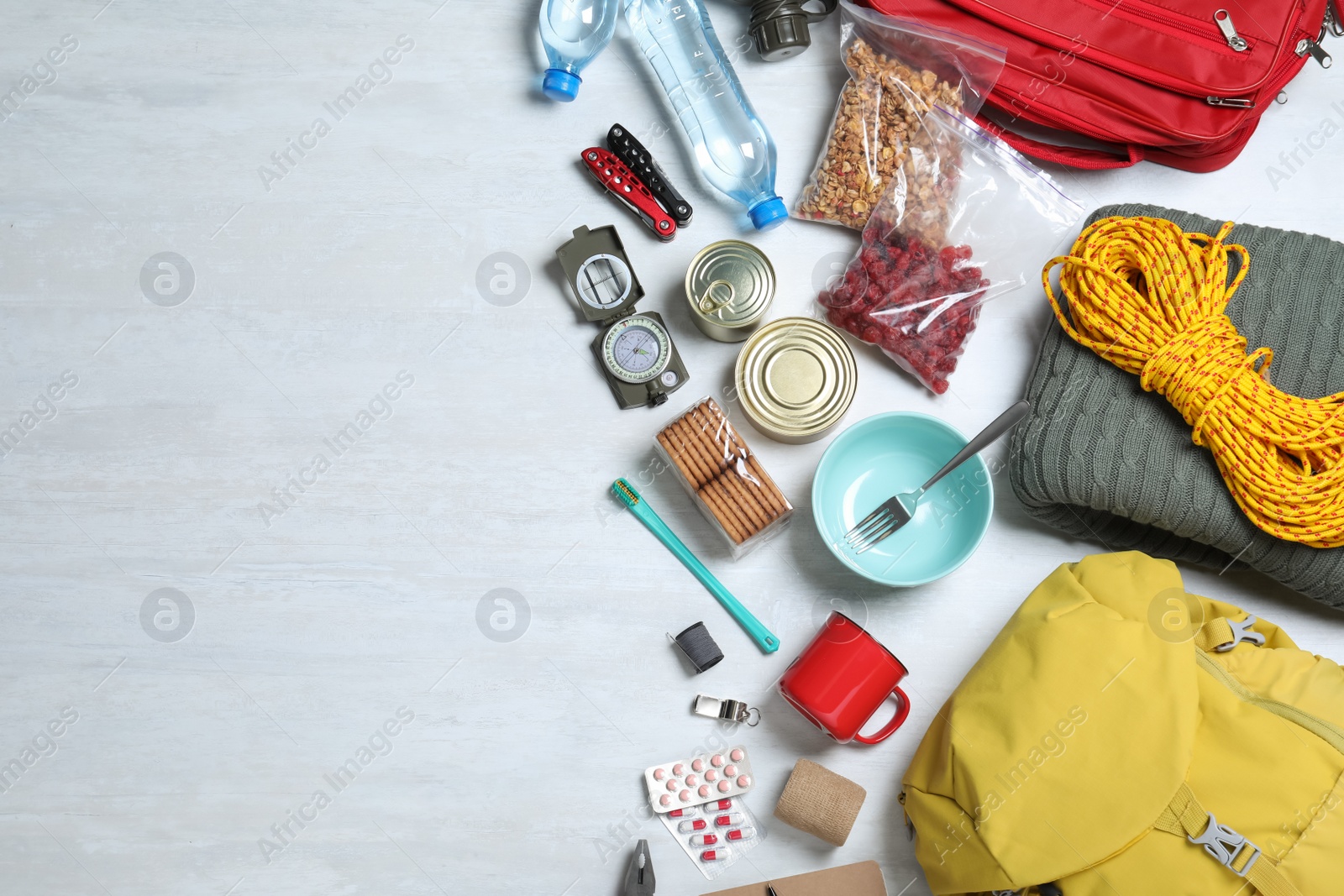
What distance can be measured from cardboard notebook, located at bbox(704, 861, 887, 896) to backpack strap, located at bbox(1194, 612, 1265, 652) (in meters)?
0.52

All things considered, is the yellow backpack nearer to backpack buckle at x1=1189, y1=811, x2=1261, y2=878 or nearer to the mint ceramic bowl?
backpack buckle at x1=1189, y1=811, x2=1261, y2=878

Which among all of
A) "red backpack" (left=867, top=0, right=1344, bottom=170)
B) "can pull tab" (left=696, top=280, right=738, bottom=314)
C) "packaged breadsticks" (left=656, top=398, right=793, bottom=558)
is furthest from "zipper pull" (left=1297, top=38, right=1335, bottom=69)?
"packaged breadsticks" (left=656, top=398, right=793, bottom=558)

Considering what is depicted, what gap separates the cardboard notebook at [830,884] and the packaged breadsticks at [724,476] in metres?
0.46

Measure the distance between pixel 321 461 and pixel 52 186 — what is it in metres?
0.65

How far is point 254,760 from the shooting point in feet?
4.16

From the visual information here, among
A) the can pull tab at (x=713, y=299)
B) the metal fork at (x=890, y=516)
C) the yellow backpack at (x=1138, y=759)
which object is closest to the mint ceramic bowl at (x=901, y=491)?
the metal fork at (x=890, y=516)

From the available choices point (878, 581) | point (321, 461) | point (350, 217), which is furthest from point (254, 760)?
point (878, 581)

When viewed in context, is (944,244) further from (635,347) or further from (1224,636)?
(1224,636)

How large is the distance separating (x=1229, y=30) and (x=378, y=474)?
1377mm

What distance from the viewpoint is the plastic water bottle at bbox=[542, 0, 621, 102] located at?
4.38 feet

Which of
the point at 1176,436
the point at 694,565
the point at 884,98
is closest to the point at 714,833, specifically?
the point at 694,565

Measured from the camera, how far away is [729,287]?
1258 millimetres

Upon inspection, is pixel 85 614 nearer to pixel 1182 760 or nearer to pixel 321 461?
pixel 321 461

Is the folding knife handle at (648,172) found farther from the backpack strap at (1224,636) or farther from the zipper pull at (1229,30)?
the backpack strap at (1224,636)
